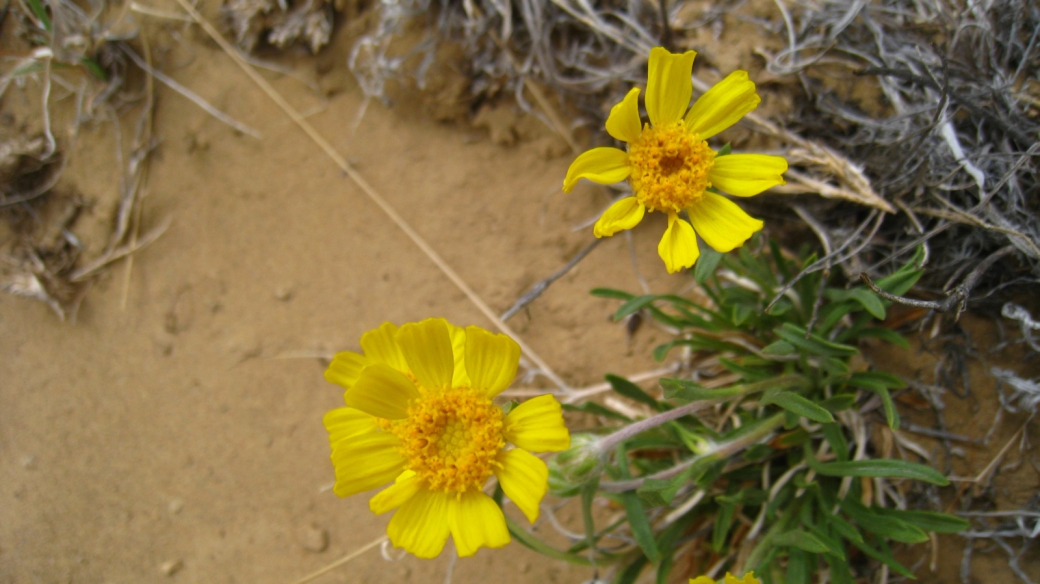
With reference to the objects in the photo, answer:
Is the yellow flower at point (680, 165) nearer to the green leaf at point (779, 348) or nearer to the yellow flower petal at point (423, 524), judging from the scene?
the green leaf at point (779, 348)

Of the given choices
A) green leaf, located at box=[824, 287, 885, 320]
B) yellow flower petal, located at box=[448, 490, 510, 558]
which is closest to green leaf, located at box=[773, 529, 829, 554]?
green leaf, located at box=[824, 287, 885, 320]

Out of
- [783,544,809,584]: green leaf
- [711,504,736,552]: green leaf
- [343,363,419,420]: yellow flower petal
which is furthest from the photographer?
[711,504,736,552]: green leaf

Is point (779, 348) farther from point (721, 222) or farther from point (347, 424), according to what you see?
point (347, 424)

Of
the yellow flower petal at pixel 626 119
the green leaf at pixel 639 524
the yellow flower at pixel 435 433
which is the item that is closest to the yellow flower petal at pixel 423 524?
the yellow flower at pixel 435 433

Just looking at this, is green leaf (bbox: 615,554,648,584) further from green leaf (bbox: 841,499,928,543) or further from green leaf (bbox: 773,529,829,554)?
green leaf (bbox: 841,499,928,543)

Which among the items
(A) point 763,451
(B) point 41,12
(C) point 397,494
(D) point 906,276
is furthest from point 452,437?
(B) point 41,12
